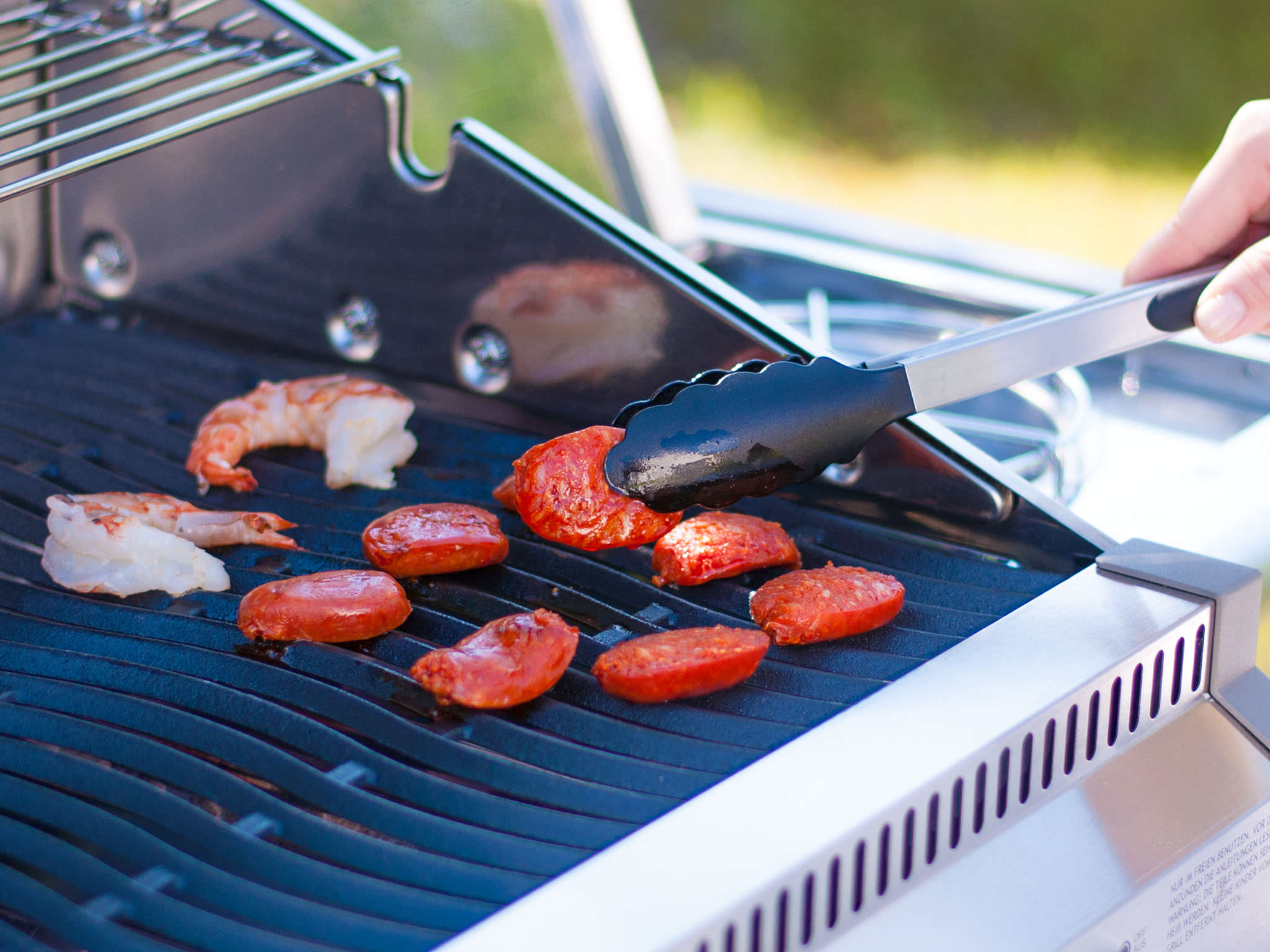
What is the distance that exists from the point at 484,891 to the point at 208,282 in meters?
1.07

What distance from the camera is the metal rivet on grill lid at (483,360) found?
139 centimetres

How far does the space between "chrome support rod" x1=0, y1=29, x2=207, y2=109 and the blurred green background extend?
378cm

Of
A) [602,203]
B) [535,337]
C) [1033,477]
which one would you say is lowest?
[1033,477]

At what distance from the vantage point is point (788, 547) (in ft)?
3.50

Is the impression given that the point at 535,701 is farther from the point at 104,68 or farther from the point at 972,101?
the point at 972,101

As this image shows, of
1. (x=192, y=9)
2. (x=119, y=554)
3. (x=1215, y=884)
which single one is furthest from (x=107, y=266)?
A: (x=1215, y=884)

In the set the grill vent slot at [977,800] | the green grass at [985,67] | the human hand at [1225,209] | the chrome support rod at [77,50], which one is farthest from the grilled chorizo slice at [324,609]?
the green grass at [985,67]

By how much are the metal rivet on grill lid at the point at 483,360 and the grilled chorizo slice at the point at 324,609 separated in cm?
46

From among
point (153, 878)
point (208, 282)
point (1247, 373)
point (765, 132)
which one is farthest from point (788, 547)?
point (765, 132)

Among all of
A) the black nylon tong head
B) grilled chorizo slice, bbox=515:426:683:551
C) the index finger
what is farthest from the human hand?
grilled chorizo slice, bbox=515:426:683:551

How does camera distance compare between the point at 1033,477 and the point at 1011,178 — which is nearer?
the point at 1033,477

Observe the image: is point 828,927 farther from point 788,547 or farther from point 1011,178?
point 1011,178

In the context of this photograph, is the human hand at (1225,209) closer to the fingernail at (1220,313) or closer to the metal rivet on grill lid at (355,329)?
the fingernail at (1220,313)

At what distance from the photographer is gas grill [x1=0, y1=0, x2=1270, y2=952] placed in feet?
2.38
